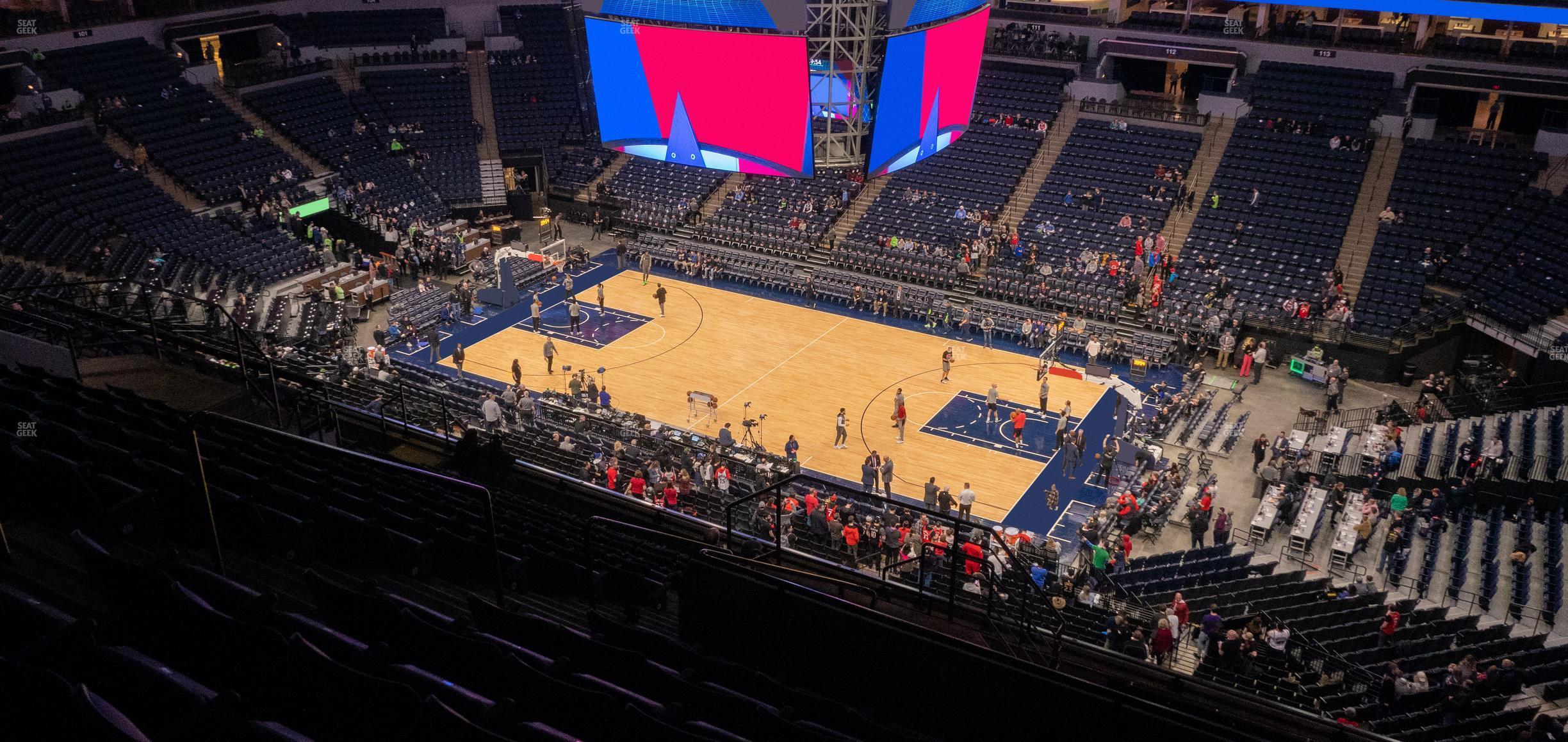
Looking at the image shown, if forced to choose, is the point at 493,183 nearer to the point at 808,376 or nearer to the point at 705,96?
the point at 808,376

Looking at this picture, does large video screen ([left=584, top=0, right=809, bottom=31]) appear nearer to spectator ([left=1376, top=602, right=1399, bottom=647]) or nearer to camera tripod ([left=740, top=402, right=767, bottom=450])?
camera tripod ([left=740, top=402, right=767, bottom=450])

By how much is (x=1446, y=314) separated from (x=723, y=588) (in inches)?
1148

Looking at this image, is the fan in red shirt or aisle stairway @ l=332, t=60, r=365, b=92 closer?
the fan in red shirt

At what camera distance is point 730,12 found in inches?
758

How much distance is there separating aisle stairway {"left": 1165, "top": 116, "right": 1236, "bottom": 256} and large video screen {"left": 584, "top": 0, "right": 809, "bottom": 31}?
2260cm

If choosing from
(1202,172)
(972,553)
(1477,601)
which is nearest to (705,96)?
(972,553)

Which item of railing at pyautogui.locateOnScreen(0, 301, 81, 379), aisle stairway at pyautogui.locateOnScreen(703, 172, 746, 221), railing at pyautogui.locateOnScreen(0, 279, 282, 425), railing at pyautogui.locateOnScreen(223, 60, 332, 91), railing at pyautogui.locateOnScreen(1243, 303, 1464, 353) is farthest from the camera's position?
railing at pyautogui.locateOnScreen(223, 60, 332, 91)

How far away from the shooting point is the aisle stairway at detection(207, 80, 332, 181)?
4362cm

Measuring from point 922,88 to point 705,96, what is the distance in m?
3.99

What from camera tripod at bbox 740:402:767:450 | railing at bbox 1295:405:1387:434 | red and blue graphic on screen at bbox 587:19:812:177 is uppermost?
red and blue graphic on screen at bbox 587:19:812:177

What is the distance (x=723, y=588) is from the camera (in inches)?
410

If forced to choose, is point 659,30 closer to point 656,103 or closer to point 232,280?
point 656,103

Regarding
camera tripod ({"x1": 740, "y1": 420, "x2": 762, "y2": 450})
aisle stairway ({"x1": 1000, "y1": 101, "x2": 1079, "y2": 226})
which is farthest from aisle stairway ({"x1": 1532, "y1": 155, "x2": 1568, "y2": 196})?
camera tripod ({"x1": 740, "y1": 420, "x2": 762, "y2": 450})

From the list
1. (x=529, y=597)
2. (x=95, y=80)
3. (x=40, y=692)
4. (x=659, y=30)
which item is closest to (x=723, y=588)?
(x=529, y=597)
